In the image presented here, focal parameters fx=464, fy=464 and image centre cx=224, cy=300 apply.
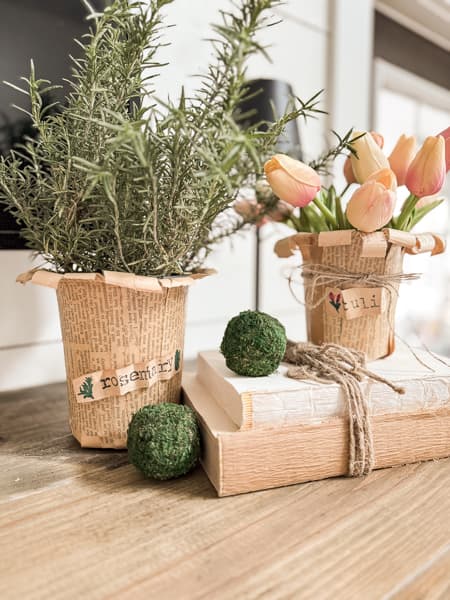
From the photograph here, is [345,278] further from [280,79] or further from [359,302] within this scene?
[280,79]

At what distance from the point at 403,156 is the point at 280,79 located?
0.59 meters

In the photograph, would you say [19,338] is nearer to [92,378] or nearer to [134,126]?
[92,378]

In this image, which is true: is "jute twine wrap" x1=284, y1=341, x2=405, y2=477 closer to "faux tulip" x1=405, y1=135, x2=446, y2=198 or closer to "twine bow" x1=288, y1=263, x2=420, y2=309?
"twine bow" x1=288, y1=263, x2=420, y2=309

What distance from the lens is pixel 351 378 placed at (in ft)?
1.49

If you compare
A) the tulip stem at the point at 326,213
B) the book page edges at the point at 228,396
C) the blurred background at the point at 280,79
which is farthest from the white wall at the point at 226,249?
the book page edges at the point at 228,396

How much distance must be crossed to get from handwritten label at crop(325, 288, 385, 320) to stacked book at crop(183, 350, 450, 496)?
7 cm

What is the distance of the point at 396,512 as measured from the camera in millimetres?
386

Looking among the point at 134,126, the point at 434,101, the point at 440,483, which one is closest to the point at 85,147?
the point at 134,126

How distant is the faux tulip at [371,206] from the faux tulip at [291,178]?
1.7 inches

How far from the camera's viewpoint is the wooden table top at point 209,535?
11.7 inches

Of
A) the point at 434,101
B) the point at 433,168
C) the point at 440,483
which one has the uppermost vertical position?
the point at 434,101

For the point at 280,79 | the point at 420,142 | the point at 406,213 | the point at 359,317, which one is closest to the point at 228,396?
the point at 359,317

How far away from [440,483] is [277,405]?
0.17 meters

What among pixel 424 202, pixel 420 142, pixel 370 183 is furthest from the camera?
pixel 420 142
